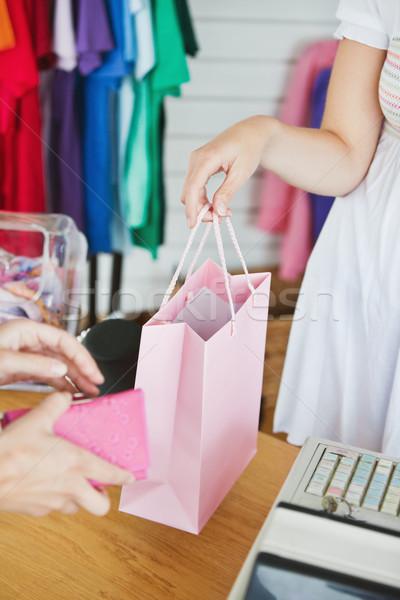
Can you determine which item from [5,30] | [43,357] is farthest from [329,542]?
[5,30]

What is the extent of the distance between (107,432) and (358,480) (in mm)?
293

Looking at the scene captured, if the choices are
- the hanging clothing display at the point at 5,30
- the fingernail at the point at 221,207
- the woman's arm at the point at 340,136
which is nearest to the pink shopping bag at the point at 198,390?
the fingernail at the point at 221,207

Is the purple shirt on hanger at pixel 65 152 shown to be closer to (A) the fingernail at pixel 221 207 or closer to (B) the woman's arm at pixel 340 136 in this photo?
(B) the woman's arm at pixel 340 136

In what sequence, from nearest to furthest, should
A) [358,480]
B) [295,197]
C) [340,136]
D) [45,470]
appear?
[45,470], [358,480], [340,136], [295,197]

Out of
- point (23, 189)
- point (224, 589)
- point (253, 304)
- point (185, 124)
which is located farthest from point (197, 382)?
point (185, 124)

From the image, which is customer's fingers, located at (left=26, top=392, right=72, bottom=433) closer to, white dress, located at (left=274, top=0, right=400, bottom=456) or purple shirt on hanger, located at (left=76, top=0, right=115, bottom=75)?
white dress, located at (left=274, top=0, right=400, bottom=456)

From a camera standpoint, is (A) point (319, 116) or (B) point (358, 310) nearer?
(B) point (358, 310)

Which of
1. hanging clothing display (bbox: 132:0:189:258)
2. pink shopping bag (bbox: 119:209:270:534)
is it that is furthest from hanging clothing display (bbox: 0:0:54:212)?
pink shopping bag (bbox: 119:209:270:534)

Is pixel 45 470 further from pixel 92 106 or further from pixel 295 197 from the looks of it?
pixel 295 197

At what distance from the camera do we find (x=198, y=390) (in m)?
0.69

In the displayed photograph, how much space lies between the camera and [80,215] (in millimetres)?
2146

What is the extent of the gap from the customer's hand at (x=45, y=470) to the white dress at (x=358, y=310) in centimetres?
56

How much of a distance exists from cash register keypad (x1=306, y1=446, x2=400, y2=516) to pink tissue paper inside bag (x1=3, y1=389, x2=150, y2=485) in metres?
0.20

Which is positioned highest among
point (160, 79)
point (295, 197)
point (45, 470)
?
point (160, 79)
